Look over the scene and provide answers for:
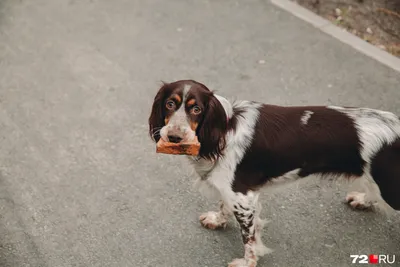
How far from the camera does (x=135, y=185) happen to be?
4.10 meters

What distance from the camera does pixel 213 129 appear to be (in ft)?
9.71

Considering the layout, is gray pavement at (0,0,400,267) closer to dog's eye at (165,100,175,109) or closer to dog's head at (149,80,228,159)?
dog's head at (149,80,228,159)

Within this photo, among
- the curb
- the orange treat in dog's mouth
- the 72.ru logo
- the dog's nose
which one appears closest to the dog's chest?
the orange treat in dog's mouth

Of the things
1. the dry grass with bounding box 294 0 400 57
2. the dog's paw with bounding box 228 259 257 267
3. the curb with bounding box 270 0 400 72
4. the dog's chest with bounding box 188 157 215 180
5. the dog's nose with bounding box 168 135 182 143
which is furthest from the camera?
the dry grass with bounding box 294 0 400 57

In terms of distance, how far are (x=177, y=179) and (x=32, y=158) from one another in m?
1.26

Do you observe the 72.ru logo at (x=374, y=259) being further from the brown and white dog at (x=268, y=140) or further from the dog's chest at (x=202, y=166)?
the dog's chest at (x=202, y=166)

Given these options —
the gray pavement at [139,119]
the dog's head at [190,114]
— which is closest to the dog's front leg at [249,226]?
the gray pavement at [139,119]

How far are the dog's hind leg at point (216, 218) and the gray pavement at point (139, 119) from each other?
60mm

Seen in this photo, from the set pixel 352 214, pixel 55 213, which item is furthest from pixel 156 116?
pixel 352 214

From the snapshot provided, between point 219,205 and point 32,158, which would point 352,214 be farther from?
point 32,158

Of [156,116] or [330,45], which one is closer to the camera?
[156,116]

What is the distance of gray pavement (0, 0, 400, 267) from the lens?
3.67 meters

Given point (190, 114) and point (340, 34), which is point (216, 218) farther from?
point (340, 34)

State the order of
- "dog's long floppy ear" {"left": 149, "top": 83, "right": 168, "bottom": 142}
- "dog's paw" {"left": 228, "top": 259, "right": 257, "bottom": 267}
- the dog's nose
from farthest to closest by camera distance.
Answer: "dog's paw" {"left": 228, "top": 259, "right": 257, "bottom": 267}
"dog's long floppy ear" {"left": 149, "top": 83, "right": 168, "bottom": 142}
the dog's nose
